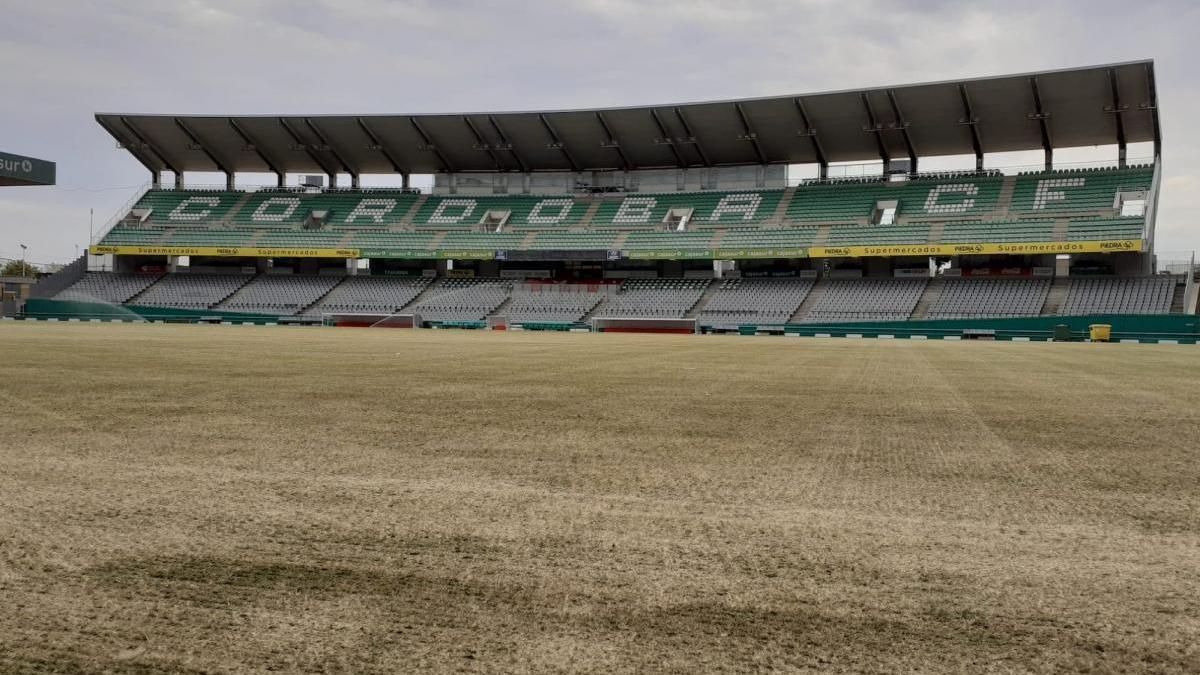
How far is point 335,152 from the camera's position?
5569 centimetres

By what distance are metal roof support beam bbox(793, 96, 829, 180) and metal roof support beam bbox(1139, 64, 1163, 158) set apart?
56.3 feet

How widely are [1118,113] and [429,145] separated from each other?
42.6 m

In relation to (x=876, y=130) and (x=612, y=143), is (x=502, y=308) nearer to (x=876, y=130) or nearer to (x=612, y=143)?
(x=612, y=143)

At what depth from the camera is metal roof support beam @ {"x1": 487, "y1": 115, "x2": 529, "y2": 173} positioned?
51.3 metres

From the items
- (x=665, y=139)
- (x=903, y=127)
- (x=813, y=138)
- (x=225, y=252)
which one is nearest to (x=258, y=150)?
(x=225, y=252)

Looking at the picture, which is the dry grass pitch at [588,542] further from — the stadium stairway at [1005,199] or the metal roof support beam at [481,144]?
the metal roof support beam at [481,144]

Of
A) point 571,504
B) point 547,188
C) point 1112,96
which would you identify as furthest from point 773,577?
point 547,188

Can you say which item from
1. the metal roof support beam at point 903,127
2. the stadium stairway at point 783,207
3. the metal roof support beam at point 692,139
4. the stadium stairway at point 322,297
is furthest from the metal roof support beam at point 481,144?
the metal roof support beam at point 903,127

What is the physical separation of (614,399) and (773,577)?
17.0ft

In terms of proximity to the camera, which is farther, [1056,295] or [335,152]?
[335,152]

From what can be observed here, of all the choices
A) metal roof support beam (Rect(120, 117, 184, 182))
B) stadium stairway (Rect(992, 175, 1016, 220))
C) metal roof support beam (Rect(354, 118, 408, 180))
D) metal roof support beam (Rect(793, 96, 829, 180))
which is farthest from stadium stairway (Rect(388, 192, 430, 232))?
stadium stairway (Rect(992, 175, 1016, 220))

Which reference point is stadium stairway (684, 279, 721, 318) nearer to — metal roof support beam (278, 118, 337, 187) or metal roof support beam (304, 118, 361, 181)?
metal roof support beam (304, 118, 361, 181)

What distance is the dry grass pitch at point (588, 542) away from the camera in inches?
69.8

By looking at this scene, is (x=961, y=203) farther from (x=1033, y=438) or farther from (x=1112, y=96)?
(x=1033, y=438)
